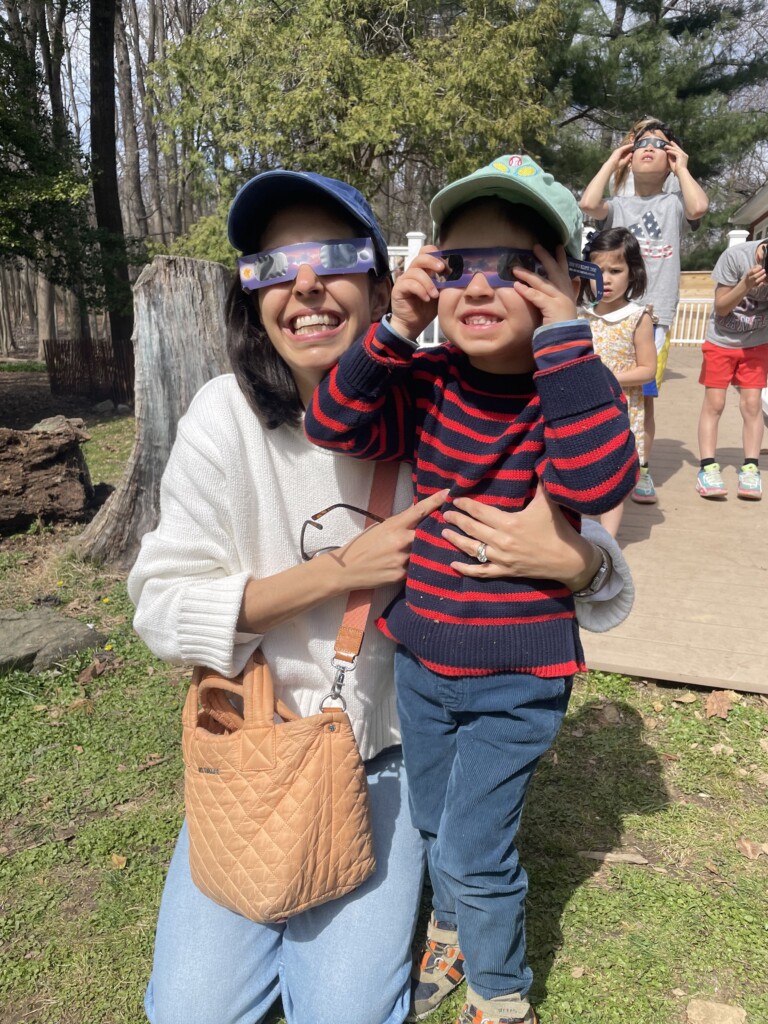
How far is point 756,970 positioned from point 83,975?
1.82 metres

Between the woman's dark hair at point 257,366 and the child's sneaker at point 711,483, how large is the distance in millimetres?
4212

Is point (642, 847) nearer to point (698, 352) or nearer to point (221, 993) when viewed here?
point (221, 993)

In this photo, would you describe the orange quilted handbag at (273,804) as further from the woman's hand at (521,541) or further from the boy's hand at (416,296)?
the boy's hand at (416,296)

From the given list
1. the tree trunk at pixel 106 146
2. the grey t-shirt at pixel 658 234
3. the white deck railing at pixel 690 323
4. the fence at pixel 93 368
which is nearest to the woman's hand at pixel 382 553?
the grey t-shirt at pixel 658 234

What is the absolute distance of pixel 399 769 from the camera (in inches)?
88.2

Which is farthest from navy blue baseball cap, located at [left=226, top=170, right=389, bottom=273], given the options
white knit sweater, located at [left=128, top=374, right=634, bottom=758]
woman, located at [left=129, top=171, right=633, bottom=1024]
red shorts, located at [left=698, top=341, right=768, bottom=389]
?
red shorts, located at [left=698, top=341, right=768, bottom=389]

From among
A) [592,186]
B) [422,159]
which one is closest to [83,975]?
[592,186]

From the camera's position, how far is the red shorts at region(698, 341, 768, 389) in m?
5.25

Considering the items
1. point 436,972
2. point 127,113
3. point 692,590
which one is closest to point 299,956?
point 436,972

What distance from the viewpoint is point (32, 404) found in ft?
43.3

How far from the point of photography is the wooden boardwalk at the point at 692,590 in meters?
3.45

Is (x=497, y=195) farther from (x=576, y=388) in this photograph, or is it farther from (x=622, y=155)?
(x=622, y=155)

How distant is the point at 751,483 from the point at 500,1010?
4355mm

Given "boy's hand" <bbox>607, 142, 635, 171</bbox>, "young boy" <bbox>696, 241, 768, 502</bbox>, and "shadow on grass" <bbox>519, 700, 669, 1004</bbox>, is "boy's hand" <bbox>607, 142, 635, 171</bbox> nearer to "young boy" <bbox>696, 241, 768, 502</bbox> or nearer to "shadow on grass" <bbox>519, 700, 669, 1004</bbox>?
"young boy" <bbox>696, 241, 768, 502</bbox>
